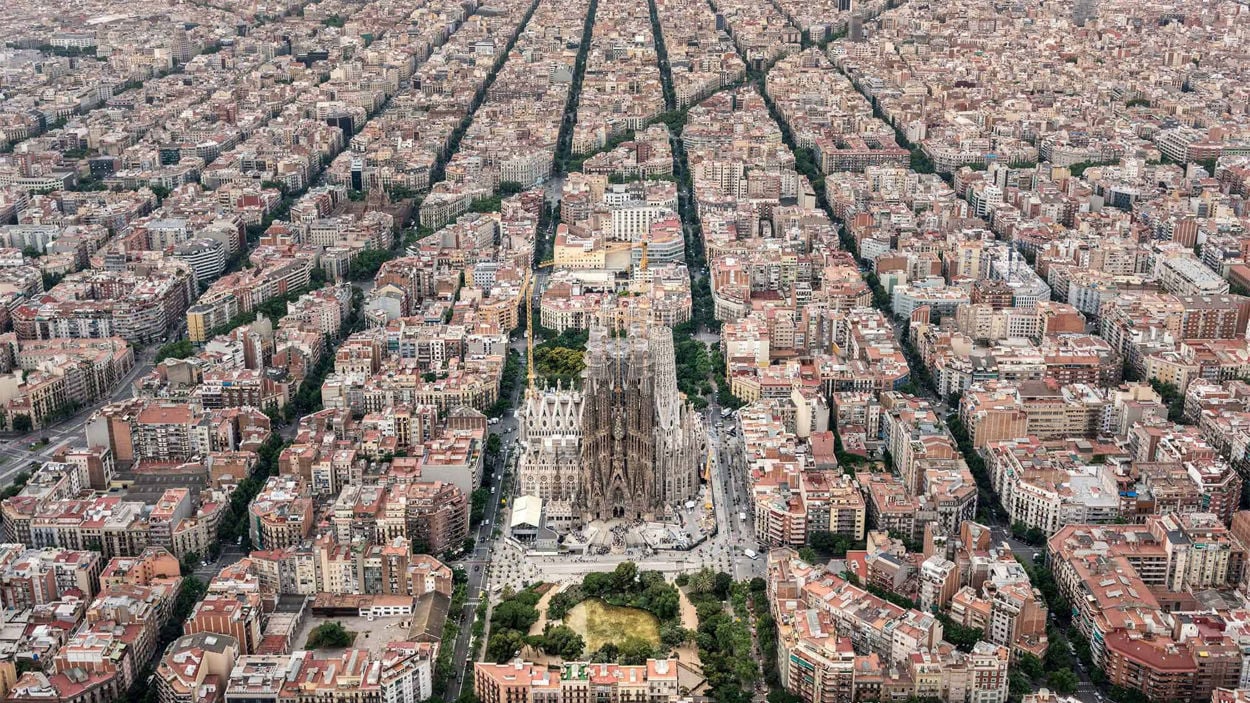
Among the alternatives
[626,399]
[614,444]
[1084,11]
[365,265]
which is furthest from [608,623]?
[1084,11]

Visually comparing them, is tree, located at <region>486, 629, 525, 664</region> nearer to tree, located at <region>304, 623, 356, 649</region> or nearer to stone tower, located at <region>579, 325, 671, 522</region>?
tree, located at <region>304, 623, 356, 649</region>

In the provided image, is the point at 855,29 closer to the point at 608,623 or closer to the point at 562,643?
the point at 608,623

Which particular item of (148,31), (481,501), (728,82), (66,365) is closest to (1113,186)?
(728,82)

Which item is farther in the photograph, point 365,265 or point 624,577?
point 365,265

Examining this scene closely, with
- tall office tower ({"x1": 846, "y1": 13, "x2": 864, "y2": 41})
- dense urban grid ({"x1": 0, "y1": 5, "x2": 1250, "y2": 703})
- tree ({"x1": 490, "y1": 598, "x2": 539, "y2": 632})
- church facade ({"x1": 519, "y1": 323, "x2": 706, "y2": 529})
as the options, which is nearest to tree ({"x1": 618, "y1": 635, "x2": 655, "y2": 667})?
dense urban grid ({"x1": 0, "y1": 5, "x2": 1250, "y2": 703})

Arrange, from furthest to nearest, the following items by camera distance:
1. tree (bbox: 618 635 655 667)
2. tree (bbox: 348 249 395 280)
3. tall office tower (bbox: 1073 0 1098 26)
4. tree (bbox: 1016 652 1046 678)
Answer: tall office tower (bbox: 1073 0 1098 26)
tree (bbox: 348 249 395 280)
tree (bbox: 618 635 655 667)
tree (bbox: 1016 652 1046 678)

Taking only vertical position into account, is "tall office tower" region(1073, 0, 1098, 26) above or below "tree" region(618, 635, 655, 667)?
above
